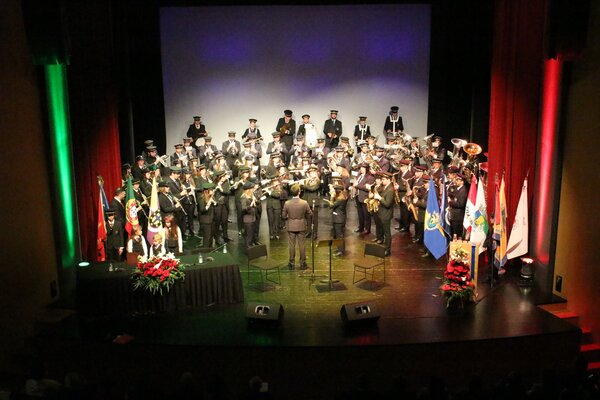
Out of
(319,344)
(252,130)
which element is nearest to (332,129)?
(252,130)

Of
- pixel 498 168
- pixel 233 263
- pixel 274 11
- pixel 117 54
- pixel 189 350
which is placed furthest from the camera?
pixel 274 11

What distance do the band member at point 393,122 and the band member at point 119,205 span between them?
9.81m

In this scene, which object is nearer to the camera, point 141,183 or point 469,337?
point 469,337

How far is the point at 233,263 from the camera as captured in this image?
36.7 feet

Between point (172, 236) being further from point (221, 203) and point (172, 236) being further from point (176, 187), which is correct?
point (176, 187)

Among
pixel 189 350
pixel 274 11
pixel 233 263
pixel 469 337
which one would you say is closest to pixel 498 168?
pixel 469 337

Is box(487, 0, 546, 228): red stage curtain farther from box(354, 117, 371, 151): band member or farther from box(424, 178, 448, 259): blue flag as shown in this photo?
box(354, 117, 371, 151): band member

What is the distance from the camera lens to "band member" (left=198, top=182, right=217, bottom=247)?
1385cm

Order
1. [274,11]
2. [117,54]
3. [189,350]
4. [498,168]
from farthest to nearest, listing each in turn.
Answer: [274,11] < [117,54] < [498,168] < [189,350]

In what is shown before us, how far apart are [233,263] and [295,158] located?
6554 millimetres

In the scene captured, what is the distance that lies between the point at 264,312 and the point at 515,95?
22.1 feet

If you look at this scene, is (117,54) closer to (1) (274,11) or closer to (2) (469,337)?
(1) (274,11)

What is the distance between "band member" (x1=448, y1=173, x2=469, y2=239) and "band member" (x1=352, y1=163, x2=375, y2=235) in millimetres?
2071

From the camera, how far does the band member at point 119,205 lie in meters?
12.8
